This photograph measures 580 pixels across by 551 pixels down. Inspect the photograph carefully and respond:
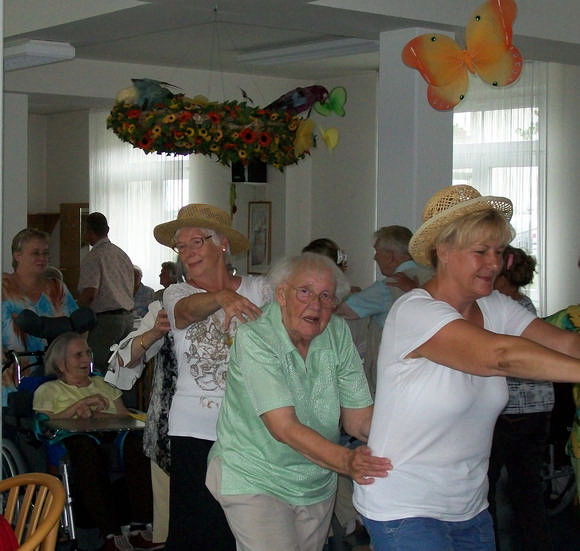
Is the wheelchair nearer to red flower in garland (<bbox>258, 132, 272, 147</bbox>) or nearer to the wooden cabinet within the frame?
red flower in garland (<bbox>258, 132, 272, 147</bbox>)

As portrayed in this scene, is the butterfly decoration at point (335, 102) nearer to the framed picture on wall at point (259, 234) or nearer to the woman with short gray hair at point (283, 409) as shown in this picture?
the woman with short gray hair at point (283, 409)

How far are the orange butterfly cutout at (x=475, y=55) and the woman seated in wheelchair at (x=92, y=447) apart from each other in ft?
7.02

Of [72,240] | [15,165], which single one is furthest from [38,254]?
[72,240]

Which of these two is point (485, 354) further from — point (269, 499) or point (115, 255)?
point (115, 255)

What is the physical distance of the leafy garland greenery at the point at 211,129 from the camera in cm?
536

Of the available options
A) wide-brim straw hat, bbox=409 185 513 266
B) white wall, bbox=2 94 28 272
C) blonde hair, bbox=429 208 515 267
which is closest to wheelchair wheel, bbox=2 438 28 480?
wide-brim straw hat, bbox=409 185 513 266

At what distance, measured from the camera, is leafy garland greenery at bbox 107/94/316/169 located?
5363mm

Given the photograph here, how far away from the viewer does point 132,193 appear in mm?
13031

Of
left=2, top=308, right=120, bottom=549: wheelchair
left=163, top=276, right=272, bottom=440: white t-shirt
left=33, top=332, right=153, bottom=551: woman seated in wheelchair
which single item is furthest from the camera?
left=33, top=332, right=153, bottom=551: woman seated in wheelchair

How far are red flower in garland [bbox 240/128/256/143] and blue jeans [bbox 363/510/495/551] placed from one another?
10.6 feet

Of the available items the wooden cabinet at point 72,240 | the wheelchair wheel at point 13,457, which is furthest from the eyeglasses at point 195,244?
the wooden cabinet at point 72,240

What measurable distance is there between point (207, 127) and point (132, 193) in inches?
308

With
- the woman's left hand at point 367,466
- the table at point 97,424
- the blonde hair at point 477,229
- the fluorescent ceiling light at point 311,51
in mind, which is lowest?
the table at point 97,424

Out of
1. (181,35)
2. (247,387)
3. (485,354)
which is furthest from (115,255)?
(485,354)
